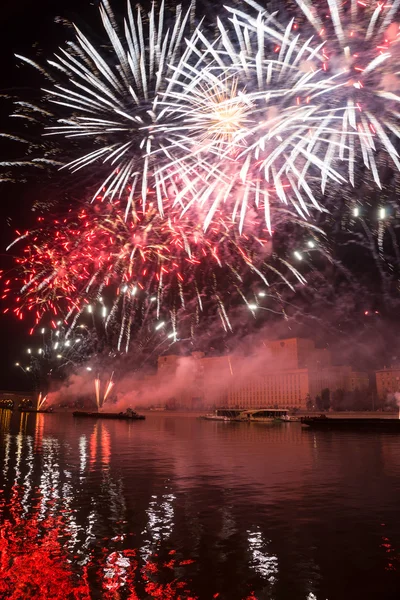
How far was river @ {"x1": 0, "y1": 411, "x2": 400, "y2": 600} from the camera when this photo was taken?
915 centimetres

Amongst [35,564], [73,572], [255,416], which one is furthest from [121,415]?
[73,572]

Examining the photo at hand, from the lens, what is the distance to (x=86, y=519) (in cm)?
1395

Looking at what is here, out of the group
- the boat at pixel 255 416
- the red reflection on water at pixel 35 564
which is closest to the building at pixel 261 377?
the boat at pixel 255 416

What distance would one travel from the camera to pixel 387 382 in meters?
134

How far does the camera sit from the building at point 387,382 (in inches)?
5123

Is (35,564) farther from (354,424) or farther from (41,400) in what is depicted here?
(41,400)

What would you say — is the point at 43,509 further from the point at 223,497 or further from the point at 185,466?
the point at 185,466

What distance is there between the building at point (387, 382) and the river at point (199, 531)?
373 ft

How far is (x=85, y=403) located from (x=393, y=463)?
4351 inches

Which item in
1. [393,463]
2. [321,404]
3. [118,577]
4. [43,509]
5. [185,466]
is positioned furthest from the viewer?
[321,404]

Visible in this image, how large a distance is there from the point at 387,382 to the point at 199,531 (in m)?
132

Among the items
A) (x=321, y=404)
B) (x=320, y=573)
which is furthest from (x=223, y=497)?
(x=321, y=404)

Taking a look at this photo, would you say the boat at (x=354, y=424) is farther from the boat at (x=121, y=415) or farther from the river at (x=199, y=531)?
the river at (x=199, y=531)

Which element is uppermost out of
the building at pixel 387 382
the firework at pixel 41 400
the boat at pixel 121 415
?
the building at pixel 387 382
